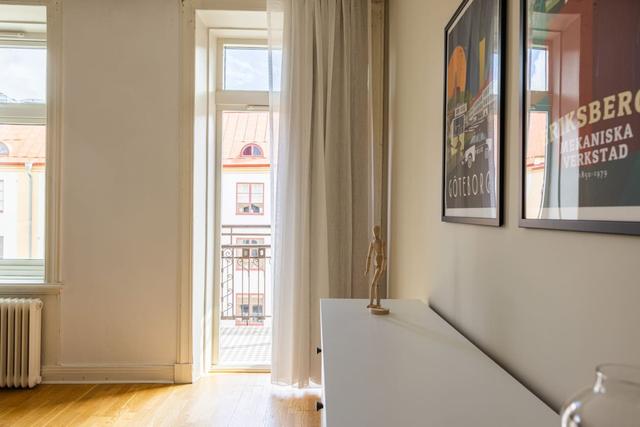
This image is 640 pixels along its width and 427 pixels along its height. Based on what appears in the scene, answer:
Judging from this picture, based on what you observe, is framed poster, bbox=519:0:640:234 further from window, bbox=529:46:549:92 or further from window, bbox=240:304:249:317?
window, bbox=240:304:249:317

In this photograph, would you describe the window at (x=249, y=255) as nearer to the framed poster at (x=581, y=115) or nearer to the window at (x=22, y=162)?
the window at (x=22, y=162)

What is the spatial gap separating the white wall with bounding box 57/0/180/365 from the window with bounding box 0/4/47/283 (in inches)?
16.8

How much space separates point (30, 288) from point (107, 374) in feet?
2.51

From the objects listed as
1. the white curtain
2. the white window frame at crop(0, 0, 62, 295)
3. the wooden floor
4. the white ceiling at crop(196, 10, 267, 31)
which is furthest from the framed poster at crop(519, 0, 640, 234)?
the white window frame at crop(0, 0, 62, 295)

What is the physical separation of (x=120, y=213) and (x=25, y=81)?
1.27m

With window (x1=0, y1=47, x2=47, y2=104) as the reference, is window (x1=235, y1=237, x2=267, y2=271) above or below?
below

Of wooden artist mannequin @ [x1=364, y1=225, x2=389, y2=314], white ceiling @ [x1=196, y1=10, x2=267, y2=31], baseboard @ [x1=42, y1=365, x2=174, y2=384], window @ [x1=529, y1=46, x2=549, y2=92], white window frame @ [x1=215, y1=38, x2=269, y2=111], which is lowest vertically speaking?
baseboard @ [x1=42, y1=365, x2=174, y2=384]

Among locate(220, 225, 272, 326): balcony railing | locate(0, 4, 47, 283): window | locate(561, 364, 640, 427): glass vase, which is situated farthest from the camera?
locate(220, 225, 272, 326): balcony railing

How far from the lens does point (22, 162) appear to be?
2.97 meters

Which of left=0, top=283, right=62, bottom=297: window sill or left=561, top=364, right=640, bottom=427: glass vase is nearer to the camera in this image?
left=561, top=364, right=640, bottom=427: glass vase

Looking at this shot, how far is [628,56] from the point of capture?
0.65m

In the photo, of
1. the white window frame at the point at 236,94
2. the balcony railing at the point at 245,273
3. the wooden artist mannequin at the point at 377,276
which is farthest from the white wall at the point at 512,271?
the balcony railing at the point at 245,273

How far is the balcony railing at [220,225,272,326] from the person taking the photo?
10.4 feet

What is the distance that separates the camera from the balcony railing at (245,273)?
10.4 ft
